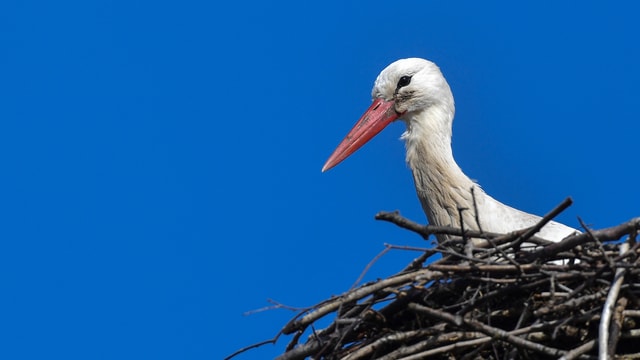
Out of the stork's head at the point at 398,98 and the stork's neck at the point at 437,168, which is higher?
the stork's head at the point at 398,98

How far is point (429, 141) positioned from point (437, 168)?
20 cm

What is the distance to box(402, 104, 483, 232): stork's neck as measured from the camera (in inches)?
190

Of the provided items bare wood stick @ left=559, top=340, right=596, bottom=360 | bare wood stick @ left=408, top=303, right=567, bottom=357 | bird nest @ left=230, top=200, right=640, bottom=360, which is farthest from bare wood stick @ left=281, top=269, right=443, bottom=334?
bare wood stick @ left=559, top=340, right=596, bottom=360

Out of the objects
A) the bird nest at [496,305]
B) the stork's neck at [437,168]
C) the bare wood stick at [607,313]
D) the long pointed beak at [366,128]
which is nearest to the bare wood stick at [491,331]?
the bird nest at [496,305]

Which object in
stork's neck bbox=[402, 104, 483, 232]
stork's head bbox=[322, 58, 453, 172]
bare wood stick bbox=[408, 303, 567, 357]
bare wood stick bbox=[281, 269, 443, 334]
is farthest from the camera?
stork's head bbox=[322, 58, 453, 172]

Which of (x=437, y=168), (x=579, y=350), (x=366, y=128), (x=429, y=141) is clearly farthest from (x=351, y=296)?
(x=366, y=128)

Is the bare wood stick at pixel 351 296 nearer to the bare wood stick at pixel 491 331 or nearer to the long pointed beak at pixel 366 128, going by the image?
the bare wood stick at pixel 491 331

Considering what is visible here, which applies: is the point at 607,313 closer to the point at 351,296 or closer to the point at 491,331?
the point at 491,331

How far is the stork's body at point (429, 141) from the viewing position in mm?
4734

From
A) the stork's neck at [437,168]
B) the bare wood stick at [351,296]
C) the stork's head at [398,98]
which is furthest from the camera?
the stork's head at [398,98]

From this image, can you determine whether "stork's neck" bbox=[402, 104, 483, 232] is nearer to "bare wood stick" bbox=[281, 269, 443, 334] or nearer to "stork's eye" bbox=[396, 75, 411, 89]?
"stork's eye" bbox=[396, 75, 411, 89]

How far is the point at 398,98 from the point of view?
17.6 ft

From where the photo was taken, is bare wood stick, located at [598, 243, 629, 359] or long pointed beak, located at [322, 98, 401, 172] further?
long pointed beak, located at [322, 98, 401, 172]

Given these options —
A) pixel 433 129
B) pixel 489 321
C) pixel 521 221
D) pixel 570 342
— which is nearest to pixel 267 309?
pixel 489 321
